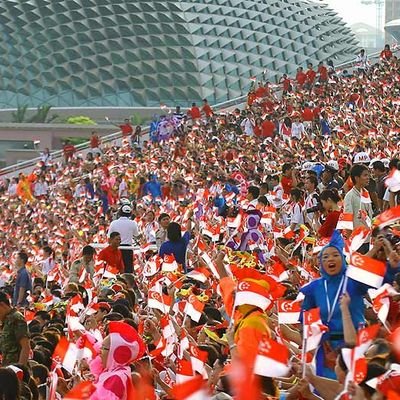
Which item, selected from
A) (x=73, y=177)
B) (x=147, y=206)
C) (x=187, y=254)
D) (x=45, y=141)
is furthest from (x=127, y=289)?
(x=45, y=141)

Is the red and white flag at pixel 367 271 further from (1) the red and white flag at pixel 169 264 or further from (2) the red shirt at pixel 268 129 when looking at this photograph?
(2) the red shirt at pixel 268 129

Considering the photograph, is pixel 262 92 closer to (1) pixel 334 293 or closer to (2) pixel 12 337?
(2) pixel 12 337

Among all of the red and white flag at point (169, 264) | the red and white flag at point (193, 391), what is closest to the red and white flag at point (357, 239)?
the red and white flag at point (193, 391)

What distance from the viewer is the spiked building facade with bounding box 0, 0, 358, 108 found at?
217 feet

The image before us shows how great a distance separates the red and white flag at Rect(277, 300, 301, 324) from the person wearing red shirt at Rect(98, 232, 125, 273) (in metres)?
6.24

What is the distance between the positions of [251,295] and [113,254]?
727cm

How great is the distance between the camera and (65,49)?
67188mm

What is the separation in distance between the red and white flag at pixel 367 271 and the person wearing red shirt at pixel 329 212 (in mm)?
3711

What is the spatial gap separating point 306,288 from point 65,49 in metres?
59.8

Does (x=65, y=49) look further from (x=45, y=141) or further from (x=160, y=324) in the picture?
(x=160, y=324)

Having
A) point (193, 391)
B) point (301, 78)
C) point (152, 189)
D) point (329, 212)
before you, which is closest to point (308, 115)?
point (152, 189)

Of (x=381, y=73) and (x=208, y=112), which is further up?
(x=381, y=73)

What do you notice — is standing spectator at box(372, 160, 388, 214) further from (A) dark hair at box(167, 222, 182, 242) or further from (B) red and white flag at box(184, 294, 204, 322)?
(B) red and white flag at box(184, 294, 204, 322)

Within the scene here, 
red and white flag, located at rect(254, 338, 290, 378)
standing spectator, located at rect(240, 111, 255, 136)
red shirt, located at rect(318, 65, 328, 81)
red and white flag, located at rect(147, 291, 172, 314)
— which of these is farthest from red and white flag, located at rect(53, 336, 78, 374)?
red shirt, located at rect(318, 65, 328, 81)
